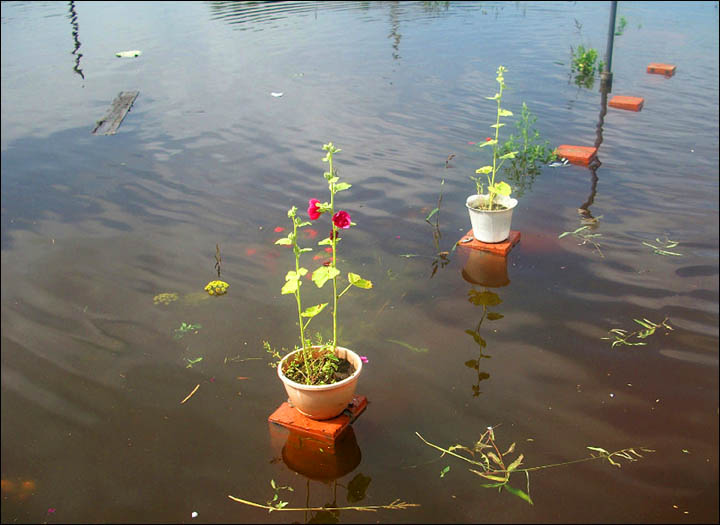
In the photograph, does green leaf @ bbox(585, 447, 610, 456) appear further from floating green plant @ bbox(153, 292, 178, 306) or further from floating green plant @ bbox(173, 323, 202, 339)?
floating green plant @ bbox(153, 292, 178, 306)

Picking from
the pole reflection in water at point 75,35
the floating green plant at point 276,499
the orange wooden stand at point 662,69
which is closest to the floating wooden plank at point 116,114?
the pole reflection in water at point 75,35

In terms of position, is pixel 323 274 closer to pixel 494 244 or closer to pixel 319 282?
pixel 319 282

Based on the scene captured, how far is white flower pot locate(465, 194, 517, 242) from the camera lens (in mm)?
4719

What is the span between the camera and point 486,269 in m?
4.68

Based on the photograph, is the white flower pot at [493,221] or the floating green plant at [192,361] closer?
the floating green plant at [192,361]

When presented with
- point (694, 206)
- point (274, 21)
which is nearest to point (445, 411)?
point (694, 206)

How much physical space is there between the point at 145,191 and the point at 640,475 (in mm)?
5432

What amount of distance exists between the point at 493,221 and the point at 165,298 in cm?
262

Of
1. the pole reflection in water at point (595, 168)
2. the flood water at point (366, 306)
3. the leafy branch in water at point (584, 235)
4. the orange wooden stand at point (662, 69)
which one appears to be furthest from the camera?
the orange wooden stand at point (662, 69)

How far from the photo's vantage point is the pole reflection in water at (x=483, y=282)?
12.5ft

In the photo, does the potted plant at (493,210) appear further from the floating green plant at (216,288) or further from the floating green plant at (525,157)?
the floating green plant at (216,288)

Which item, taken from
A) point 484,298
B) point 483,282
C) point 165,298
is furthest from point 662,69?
point 165,298

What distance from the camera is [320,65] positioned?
11523 millimetres

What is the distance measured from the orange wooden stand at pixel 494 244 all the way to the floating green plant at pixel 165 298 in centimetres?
237
